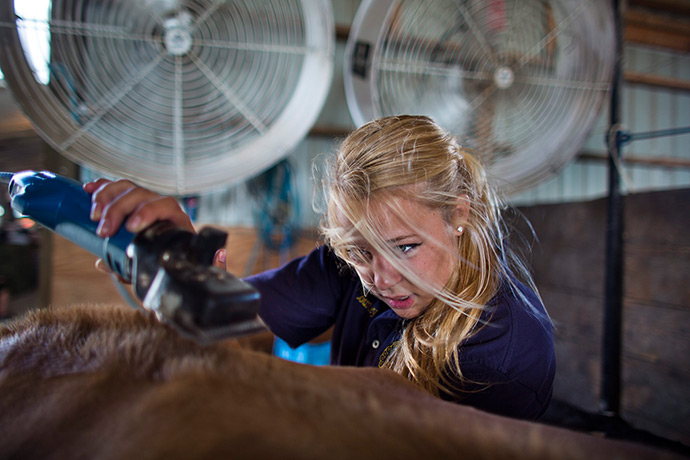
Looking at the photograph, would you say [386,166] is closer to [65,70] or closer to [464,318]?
[464,318]

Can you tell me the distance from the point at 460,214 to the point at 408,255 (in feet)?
0.60

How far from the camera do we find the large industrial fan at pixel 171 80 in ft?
4.27

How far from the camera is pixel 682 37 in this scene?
2949mm

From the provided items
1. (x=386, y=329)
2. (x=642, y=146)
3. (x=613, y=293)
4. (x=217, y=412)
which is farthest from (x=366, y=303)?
(x=642, y=146)

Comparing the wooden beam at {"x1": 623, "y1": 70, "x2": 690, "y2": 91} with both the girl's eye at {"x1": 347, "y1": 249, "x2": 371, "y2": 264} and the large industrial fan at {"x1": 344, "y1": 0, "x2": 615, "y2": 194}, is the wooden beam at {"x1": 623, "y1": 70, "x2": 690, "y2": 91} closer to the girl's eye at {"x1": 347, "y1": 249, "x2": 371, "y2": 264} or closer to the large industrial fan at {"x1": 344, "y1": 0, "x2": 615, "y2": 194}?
the large industrial fan at {"x1": 344, "y1": 0, "x2": 615, "y2": 194}

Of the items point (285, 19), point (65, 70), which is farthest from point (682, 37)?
point (65, 70)

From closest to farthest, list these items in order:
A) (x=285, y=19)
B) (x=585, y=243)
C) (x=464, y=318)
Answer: (x=464, y=318) < (x=285, y=19) < (x=585, y=243)

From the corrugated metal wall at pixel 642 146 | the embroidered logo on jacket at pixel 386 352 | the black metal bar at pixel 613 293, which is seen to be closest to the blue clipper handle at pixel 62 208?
the embroidered logo on jacket at pixel 386 352

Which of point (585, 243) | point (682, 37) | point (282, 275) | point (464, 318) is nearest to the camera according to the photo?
point (464, 318)

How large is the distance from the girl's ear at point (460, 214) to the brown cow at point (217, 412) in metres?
0.60

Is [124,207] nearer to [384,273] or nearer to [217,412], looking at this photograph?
[217,412]

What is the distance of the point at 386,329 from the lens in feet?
3.21

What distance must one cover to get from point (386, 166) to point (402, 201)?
0.08 meters

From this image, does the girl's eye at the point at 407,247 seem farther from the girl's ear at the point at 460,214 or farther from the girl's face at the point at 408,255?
the girl's ear at the point at 460,214
